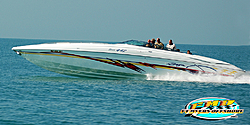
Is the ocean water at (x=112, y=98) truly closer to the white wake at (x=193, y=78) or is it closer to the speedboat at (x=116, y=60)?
the white wake at (x=193, y=78)

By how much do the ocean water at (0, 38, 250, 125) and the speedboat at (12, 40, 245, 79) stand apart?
0.48m

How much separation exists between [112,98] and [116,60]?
3186 mm

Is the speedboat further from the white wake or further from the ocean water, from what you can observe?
the ocean water

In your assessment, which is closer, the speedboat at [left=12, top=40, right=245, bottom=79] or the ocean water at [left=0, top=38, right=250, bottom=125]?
the ocean water at [left=0, top=38, right=250, bottom=125]

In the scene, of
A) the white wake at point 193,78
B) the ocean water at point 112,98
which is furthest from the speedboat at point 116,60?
the ocean water at point 112,98

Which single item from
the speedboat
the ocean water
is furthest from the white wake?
the speedboat

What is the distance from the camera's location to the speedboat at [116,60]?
16297 millimetres

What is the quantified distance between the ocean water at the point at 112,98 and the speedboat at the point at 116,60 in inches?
18.7

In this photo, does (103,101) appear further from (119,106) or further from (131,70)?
(131,70)

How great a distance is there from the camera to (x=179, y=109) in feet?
39.8

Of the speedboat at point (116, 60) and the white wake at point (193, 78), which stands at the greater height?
the speedboat at point (116, 60)

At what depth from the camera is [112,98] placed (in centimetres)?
1365

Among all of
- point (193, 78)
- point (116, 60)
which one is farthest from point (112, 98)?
point (193, 78)

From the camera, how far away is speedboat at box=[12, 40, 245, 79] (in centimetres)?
1630
